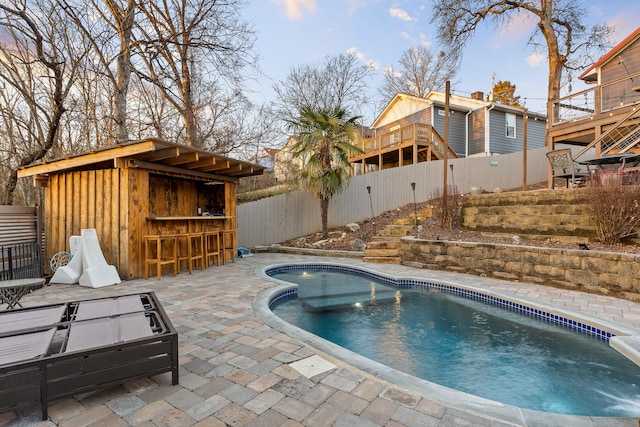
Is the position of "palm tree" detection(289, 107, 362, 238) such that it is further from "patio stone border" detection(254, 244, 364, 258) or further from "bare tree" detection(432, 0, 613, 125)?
"bare tree" detection(432, 0, 613, 125)

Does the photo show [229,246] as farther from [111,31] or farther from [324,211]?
[111,31]

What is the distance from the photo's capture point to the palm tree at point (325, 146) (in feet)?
30.1

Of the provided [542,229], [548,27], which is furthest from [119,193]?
[548,27]

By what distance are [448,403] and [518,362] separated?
161 cm

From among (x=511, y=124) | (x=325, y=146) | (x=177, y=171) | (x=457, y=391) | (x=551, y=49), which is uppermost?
(x=551, y=49)

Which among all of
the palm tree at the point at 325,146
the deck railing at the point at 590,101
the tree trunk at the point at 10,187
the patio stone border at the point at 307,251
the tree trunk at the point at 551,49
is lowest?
the patio stone border at the point at 307,251

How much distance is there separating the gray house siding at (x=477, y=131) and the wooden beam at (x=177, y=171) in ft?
42.6

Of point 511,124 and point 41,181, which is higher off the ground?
point 511,124

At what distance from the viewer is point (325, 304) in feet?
16.7

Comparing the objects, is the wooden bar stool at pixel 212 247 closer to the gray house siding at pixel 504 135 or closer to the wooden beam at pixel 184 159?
the wooden beam at pixel 184 159

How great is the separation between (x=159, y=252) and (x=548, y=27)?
1537cm

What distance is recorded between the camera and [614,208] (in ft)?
17.5

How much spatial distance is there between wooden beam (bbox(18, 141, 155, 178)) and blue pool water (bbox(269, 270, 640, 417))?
332cm

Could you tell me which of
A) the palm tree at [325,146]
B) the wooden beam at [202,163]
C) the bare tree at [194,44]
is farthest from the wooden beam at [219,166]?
the bare tree at [194,44]
